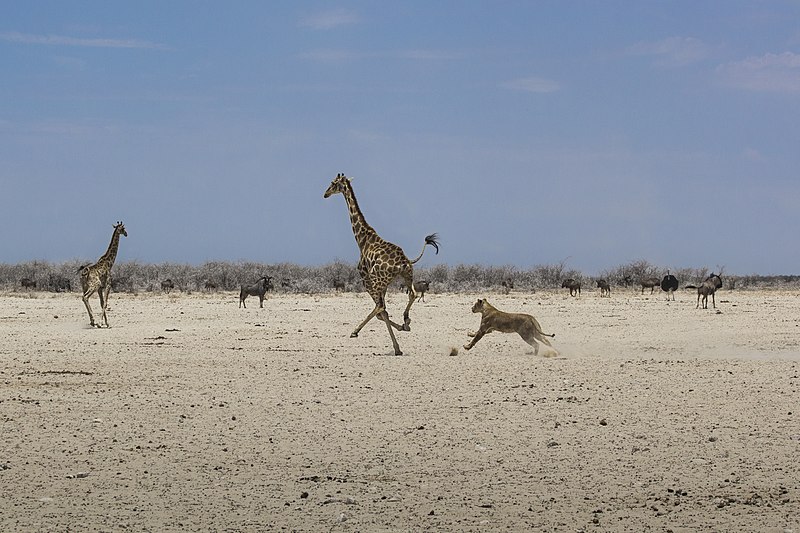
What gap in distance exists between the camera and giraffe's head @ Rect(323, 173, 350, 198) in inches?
820

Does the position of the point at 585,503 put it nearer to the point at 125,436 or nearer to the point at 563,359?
the point at 125,436

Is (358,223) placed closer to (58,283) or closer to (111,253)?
(111,253)

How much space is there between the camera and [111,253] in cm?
2559

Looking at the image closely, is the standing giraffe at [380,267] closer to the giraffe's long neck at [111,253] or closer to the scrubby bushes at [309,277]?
the giraffe's long neck at [111,253]

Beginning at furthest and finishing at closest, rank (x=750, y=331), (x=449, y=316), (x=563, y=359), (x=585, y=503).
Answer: (x=449, y=316) → (x=750, y=331) → (x=563, y=359) → (x=585, y=503)

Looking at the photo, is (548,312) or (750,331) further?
(548,312)

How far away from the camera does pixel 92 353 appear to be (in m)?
17.5

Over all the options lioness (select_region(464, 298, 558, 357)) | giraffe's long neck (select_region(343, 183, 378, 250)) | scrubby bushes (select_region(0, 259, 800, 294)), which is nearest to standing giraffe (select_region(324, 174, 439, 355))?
giraffe's long neck (select_region(343, 183, 378, 250))

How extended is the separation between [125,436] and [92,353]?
7.42 m

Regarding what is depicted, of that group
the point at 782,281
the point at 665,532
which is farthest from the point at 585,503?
the point at 782,281

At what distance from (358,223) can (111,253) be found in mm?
7543

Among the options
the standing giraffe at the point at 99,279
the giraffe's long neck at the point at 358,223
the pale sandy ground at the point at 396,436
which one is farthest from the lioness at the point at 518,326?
the standing giraffe at the point at 99,279

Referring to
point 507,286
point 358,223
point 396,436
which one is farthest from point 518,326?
point 507,286

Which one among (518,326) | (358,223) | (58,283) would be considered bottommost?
Answer: (518,326)
